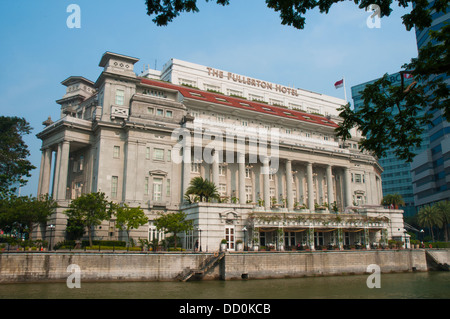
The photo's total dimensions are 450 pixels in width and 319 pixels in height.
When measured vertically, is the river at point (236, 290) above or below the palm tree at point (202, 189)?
below

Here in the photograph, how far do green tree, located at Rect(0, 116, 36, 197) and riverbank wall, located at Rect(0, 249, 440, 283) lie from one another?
102 ft

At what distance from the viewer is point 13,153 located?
2670 inches

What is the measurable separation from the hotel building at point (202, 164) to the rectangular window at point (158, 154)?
15cm

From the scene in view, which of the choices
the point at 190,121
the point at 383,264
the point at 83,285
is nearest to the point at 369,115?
the point at 83,285

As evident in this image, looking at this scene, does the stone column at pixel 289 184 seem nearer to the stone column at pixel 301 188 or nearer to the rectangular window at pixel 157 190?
the stone column at pixel 301 188

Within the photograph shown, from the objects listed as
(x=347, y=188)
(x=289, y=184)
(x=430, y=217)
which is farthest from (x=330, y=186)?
(x=430, y=217)

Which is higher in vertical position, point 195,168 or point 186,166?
point 195,168

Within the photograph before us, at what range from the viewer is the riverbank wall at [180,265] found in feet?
122

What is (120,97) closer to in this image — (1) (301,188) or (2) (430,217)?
(1) (301,188)

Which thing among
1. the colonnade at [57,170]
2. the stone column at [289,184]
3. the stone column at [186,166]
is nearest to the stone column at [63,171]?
the colonnade at [57,170]

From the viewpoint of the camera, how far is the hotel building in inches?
2121

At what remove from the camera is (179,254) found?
4209 centimetres

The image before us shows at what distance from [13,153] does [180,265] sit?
4210 centimetres

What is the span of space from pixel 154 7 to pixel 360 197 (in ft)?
243
